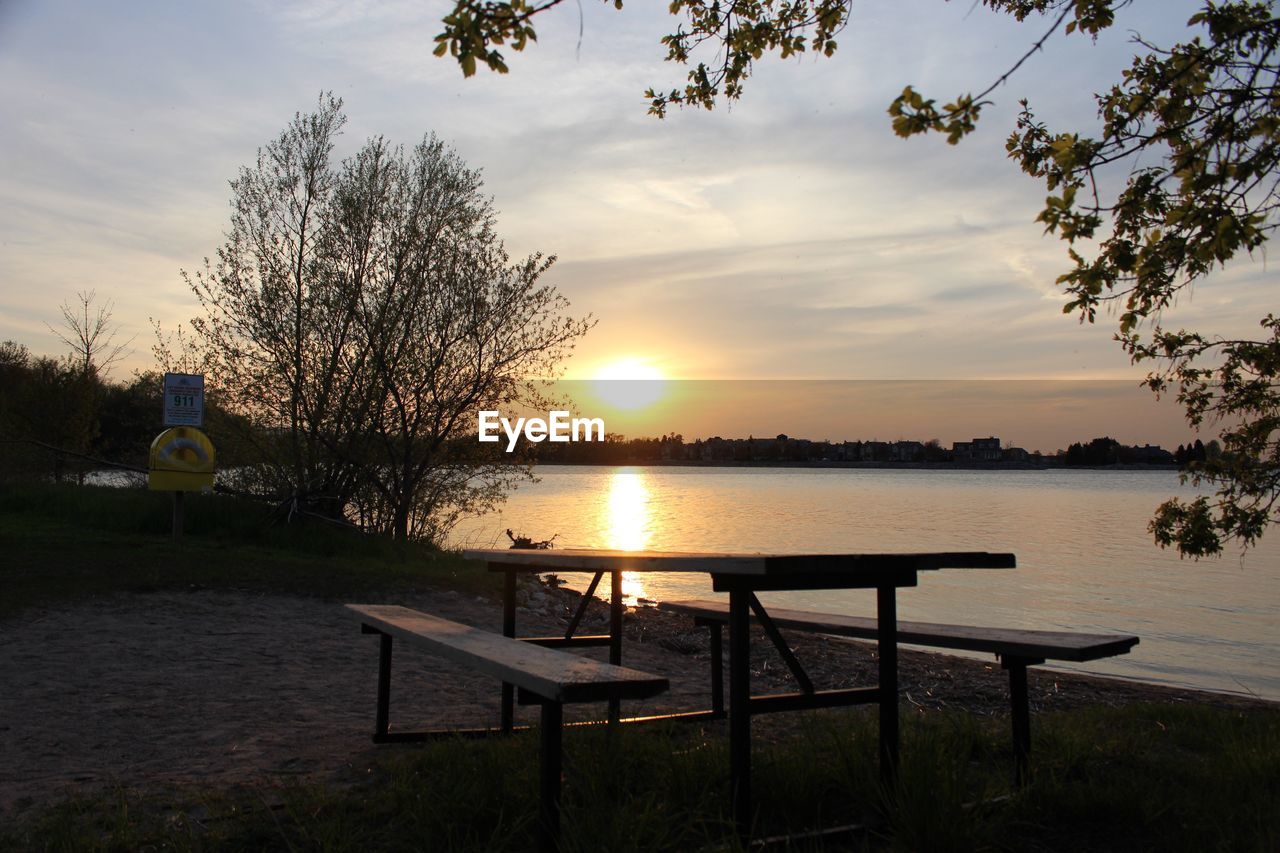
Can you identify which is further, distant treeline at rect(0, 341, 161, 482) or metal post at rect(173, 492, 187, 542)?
distant treeline at rect(0, 341, 161, 482)

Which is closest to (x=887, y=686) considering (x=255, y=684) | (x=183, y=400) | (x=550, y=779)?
(x=550, y=779)

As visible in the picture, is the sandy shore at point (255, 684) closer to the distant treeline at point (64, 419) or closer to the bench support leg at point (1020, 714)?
the bench support leg at point (1020, 714)

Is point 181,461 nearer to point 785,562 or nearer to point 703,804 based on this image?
point 703,804

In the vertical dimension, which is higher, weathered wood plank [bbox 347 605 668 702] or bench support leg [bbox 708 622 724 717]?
weathered wood plank [bbox 347 605 668 702]

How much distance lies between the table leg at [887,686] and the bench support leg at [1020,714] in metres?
0.68

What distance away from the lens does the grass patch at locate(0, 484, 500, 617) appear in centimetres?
987

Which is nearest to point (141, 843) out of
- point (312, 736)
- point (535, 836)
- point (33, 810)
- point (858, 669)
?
point (33, 810)

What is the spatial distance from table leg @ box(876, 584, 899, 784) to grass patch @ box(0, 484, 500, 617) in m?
7.39

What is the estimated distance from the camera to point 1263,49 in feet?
13.8

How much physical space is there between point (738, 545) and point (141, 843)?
84.5 ft

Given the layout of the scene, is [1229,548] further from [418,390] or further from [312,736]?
[312,736]

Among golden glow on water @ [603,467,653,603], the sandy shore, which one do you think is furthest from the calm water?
the sandy shore

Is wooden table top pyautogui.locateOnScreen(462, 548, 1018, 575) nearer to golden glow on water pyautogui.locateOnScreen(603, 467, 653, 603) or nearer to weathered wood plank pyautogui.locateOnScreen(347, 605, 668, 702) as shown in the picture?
weathered wood plank pyautogui.locateOnScreen(347, 605, 668, 702)

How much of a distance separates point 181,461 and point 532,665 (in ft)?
34.2
